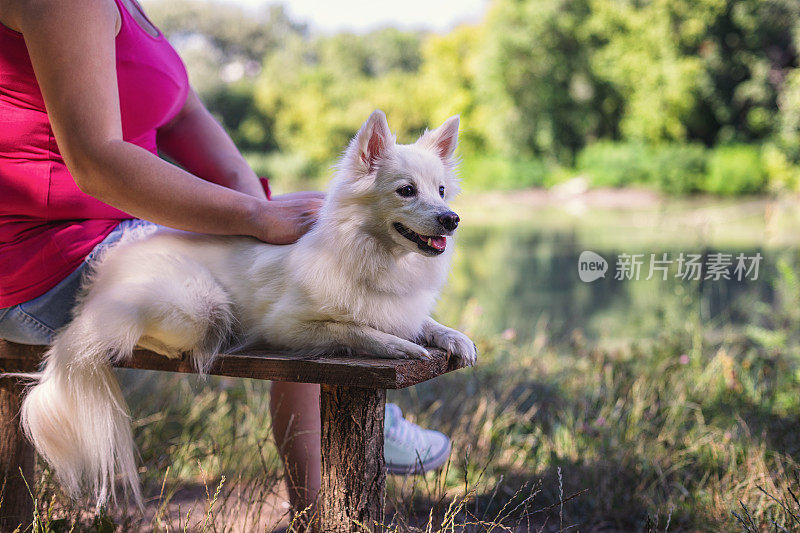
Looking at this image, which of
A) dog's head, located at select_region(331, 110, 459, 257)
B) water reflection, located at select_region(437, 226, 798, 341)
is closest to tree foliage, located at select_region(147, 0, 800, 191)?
water reflection, located at select_region(437, 226, 798, 341)

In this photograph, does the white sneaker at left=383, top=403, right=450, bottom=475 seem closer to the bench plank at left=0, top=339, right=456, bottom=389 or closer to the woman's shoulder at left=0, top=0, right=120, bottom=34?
the bench plank at left=0, top=339, right=456, bottom=389

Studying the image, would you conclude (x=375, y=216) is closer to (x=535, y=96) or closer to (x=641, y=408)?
(x=641, y=408)

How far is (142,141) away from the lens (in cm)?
157

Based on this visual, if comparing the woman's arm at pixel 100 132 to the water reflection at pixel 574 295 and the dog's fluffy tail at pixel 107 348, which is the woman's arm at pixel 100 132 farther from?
the water reflection at pixel 574 295

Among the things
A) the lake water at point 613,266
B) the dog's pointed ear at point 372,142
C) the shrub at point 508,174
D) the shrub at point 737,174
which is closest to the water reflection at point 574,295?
the lake water at point 613,266

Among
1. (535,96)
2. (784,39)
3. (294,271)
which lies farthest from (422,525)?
(535,96)

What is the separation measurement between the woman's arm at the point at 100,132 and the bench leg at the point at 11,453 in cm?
69

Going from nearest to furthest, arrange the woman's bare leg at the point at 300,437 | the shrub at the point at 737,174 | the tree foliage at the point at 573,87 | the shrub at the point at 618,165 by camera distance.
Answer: the woman's bare leg at the point at 300,437, the shrub at the point at 737,174, the tree foliage at the point at 573,87, the shrub at the point at 618,165

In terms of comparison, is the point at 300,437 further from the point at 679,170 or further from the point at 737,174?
the point at 679,170

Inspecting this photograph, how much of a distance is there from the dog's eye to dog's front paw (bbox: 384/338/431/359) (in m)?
0.30

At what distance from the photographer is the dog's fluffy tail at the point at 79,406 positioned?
1.38 m

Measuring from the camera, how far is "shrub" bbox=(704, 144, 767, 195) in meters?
18.8

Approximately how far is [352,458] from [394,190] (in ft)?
1.82

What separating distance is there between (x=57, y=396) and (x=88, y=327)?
0.55ft
